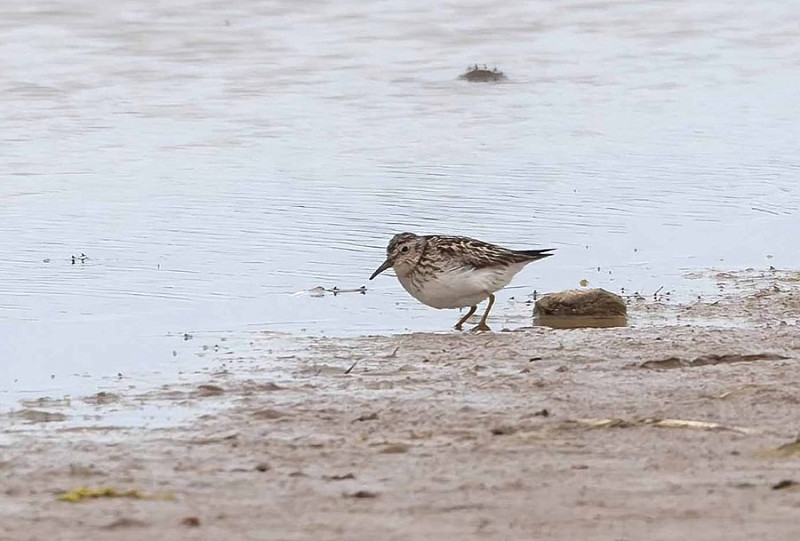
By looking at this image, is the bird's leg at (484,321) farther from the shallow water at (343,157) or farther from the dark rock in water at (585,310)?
the dark rock in water at (585,310)

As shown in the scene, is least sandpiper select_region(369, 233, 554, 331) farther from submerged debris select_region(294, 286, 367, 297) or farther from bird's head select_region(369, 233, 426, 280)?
submerged debris select_region(294, 286, 367, 297)

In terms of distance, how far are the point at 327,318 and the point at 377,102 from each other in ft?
22.2

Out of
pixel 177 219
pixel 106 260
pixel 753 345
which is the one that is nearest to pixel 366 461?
pixel 753 345

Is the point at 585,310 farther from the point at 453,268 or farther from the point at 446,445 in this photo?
the point at 446,445

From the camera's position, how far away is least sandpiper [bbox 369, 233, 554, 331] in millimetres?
9391

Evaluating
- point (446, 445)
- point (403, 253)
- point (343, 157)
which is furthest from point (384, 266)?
point (343, 157)

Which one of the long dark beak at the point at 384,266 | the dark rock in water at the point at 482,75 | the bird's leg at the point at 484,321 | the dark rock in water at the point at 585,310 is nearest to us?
the dark rock in water at the point at 585,310

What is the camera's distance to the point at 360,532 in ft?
16.6

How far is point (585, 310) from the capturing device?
9.13 m

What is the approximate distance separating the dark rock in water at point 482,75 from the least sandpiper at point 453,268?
739cm

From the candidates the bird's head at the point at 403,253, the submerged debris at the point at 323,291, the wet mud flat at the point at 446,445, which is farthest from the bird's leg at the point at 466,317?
the wet mud flat at the point at 446,445

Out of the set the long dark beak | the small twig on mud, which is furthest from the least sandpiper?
the small twig on mud

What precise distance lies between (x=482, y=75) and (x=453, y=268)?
7.81 meters

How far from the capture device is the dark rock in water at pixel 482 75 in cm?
1692
